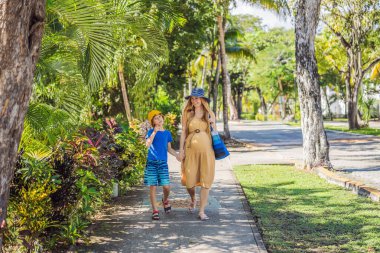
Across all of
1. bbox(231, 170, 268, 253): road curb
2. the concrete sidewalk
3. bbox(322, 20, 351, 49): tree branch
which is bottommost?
bbox(231, 170, 268, 253): road curb

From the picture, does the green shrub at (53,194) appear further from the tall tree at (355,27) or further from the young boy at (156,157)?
the tall tree at (355,27)

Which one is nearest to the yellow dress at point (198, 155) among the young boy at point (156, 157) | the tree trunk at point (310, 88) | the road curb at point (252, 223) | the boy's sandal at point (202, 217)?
the young boy at point (156, 157)

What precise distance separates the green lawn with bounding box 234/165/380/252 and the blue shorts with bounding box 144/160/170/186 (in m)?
1.41

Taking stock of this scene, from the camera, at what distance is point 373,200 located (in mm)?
8312

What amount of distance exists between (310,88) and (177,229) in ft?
23.3

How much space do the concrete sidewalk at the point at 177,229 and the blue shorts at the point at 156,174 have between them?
0.49 m

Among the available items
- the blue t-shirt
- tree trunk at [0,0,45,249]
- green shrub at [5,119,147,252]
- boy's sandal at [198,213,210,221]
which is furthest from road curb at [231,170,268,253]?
tree trunk at [0,0,45,249]

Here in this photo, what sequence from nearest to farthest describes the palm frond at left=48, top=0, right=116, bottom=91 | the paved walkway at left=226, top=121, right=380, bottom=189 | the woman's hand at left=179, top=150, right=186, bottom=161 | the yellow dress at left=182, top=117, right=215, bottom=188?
the palm frond at left=48, top=0, right=116, bottom=91, the yellow dress at left=182, top=117, right=215, bottom=188, the woman's hand at left=179, top=150, right=186, bottom=161, the paved walkway at left=226, top=121, right=380, bottom=189

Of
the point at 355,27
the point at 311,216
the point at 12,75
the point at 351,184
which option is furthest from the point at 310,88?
the point at 355,27

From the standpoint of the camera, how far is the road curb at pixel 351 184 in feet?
28.0

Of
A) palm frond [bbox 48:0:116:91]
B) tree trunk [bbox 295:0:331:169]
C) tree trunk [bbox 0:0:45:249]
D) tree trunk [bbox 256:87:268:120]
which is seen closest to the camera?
tree trunk [bbox 0:0:45:249]

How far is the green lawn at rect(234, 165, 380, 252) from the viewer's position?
5754 mm

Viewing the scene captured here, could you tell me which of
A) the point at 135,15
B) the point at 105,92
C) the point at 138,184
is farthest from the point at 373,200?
the point at 105,92

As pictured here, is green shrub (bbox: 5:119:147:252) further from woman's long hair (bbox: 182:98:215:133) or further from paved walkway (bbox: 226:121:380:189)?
paved walkway (bbox: 226:121:380:189)
